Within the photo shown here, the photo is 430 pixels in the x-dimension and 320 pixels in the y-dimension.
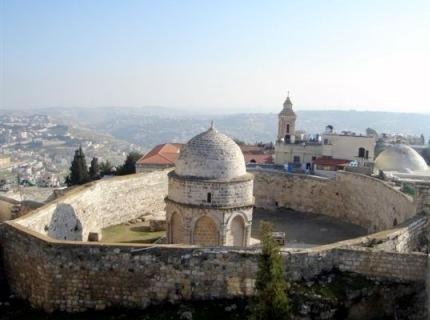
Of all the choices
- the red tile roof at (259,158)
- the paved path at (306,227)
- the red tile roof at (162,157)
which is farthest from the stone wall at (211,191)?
the red tile roof at (259,158)

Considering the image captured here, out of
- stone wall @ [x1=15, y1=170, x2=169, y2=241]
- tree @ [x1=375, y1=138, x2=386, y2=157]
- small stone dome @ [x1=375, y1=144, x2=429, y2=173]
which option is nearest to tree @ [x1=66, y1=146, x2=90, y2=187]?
stone wall @ [x1=15, y1=170, x2=169, y2=241]

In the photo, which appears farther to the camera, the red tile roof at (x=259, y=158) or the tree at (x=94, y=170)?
the red tile roof at (x=259, y=158)

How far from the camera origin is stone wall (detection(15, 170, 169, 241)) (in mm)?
18391

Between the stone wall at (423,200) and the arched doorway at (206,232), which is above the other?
the stone wall at (423,200)

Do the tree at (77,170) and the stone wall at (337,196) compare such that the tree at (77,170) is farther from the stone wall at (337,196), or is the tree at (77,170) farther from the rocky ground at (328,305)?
the rocky ground at (328,305)

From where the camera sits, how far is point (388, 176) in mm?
28172

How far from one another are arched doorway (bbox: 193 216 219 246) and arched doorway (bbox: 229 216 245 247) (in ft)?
2.06

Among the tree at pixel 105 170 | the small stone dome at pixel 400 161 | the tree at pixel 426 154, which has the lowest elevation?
the tree at pixel 105 170

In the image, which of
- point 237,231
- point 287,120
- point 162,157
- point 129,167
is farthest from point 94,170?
point 237,231

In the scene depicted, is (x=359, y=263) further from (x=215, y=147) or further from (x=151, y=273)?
(x=215, y=147)

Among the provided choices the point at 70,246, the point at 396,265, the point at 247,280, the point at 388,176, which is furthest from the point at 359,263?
the point at 388,176

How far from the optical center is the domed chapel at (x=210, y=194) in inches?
733

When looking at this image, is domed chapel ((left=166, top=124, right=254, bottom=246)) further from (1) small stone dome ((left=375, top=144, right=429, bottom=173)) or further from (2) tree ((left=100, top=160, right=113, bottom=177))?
(2) tree ((left=100, top=160, right=113, bottom=177))

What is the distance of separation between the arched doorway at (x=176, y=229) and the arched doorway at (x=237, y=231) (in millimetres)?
1858
